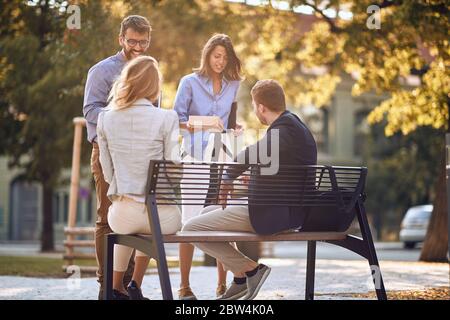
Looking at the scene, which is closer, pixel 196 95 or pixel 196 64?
pixel 196 95

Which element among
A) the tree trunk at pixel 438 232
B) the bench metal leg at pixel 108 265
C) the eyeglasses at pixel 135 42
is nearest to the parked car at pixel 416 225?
the tree trunk at pixel 438 232

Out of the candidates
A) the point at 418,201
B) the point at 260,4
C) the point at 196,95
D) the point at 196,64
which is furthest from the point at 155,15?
the point at 418,201

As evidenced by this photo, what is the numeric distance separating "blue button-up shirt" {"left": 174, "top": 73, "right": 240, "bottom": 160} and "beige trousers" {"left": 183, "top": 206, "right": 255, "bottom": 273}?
134 centimetres

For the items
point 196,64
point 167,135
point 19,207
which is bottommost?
point 19,207

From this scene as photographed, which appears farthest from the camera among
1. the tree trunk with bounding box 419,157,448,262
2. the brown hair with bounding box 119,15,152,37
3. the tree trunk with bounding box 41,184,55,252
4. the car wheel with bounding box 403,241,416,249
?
the car wheel with bounding box 403,241,416,249

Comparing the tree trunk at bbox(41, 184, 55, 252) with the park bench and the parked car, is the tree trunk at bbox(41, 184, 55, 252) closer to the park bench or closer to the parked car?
the parked car

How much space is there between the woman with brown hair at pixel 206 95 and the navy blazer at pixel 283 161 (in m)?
1.12

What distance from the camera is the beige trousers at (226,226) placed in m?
6.51

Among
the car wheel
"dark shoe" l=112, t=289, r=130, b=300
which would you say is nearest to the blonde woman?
"dark shoe" l=112, t=289, r=130, b=300

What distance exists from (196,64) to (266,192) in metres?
19.6

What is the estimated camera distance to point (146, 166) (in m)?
6.11

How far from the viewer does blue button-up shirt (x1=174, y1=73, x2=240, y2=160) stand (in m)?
7.84

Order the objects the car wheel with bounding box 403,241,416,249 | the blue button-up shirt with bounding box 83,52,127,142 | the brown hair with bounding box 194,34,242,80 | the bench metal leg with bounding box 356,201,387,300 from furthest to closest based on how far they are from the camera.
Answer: the car wheel with bounding box 403,241,416,249, the brown hair with bounding box 194,34,242,80, the blue button-up shirt with bounding box 83,52,127,142, the bench metal leg with bounding box 356,201,387,300
